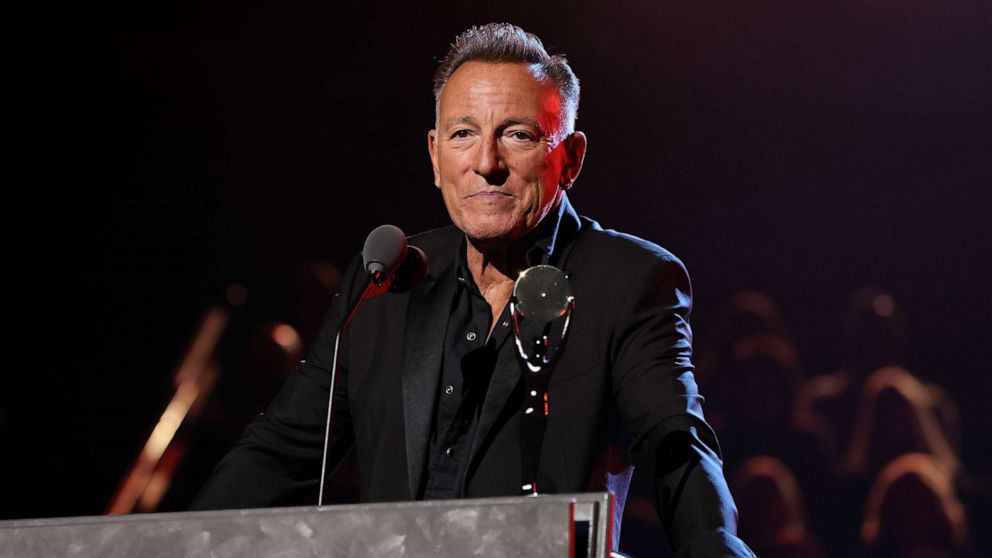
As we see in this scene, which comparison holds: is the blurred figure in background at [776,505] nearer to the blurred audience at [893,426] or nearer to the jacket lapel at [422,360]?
the blurred audience at [893,426]

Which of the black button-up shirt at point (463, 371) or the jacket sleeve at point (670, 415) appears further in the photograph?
the black button-up shirt at point (463, 371)

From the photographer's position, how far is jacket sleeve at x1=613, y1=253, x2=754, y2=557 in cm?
139

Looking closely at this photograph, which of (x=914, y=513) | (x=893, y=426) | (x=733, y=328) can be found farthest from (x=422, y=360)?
(x=914, y=513)

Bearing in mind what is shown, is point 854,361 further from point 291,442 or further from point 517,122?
point 291,442

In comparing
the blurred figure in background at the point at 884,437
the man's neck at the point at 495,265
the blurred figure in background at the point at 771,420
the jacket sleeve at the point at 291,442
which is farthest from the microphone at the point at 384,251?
the blurred figure in background at the point at 884,437

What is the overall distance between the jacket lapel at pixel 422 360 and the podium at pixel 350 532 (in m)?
0.81

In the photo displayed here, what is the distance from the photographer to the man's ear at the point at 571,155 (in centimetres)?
207

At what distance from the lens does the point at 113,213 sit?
3.55 m

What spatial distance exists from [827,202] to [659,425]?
6.51ft

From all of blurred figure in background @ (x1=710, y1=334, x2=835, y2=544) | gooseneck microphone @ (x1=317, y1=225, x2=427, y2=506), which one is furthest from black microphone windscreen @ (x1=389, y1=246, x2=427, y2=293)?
blurred figure in background @ (x1=710, y1=334, x2=835, y2=544)

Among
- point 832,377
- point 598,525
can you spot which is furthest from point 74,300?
point 598,525

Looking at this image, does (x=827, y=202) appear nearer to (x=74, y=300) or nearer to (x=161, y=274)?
(x=161, y=274)

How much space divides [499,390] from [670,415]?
0.38 metres

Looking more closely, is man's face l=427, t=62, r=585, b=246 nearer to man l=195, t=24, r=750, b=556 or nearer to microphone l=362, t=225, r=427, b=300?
man l=195, t=24, r=750, b=556
